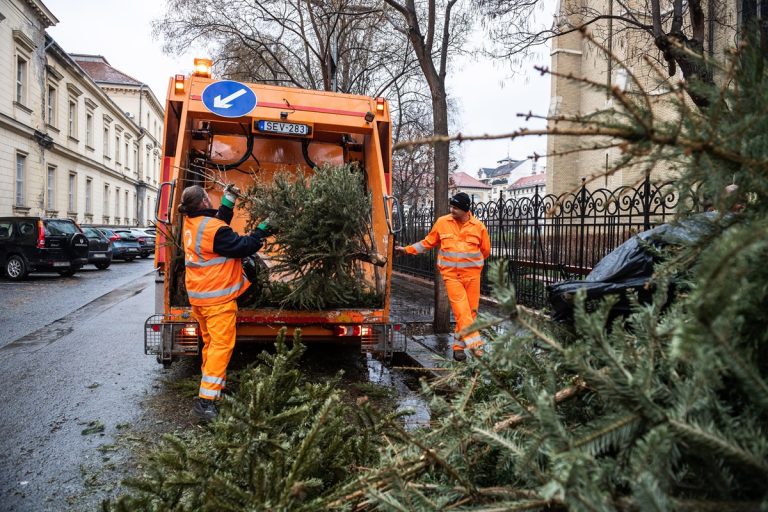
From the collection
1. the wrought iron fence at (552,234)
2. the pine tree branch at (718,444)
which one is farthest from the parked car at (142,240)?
the pine tree branch at (718,444)

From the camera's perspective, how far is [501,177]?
316 ft

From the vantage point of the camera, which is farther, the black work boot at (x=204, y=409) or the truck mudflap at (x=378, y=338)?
the truck mudflap at (x=378, y=338)

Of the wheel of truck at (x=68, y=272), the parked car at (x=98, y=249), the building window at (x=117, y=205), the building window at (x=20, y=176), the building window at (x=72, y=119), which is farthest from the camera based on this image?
the building window at (x=117, y=205)

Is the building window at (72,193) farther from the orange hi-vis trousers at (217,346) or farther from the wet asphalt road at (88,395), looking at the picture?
the orange hi-vis trousers at (217,346)

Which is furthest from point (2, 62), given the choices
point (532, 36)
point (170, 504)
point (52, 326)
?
point (170, 504)

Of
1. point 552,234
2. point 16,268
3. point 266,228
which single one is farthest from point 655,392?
point 16,268

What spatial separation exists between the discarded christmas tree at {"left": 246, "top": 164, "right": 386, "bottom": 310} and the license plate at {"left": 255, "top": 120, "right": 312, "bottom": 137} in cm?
102

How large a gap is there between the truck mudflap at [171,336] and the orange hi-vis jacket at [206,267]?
743 millimetres

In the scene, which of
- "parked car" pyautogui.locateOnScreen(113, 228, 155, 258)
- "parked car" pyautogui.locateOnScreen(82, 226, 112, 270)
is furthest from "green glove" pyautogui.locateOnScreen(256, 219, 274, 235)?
"parked car" pyautogui.locateOnScreen(113, 228, 155, 258)

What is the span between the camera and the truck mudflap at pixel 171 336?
4.96 meters

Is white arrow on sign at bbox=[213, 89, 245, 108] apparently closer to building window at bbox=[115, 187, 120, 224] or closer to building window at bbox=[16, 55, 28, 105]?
building window at bbox=[16, 55, 28, 105]

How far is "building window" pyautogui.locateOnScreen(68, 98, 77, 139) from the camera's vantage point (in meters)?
29.6

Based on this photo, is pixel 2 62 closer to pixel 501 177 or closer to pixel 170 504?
pixel 170 504

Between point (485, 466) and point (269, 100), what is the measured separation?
17.0 ft
